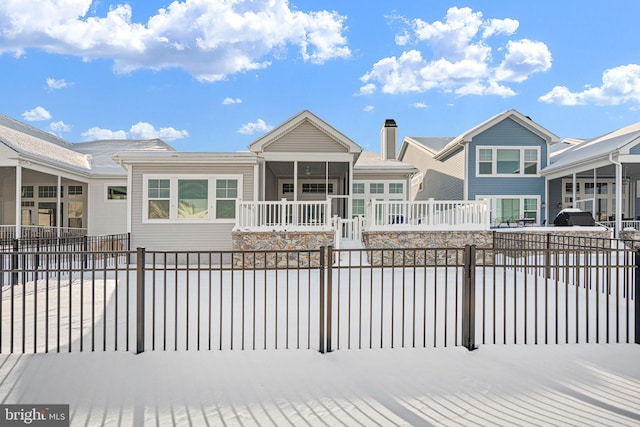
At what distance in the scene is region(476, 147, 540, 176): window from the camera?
60.3ft

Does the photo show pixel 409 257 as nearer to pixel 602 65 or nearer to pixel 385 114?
pixel 385 114

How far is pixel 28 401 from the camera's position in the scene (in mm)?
3217

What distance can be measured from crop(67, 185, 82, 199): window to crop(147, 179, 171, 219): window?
24.9 feet

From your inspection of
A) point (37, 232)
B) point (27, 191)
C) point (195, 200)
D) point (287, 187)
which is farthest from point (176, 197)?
point (27, 191)

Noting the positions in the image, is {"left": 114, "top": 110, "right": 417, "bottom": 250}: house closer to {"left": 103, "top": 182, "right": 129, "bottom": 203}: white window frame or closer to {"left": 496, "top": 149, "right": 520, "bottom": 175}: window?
{"left": 103, "top": 182, "right": 129, "bottom": 203}: white window frame

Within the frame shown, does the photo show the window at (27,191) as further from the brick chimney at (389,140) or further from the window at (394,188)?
the brick chimney at (389,140)

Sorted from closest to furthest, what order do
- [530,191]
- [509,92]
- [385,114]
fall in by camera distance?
[530,191], [385,114], [509,92]

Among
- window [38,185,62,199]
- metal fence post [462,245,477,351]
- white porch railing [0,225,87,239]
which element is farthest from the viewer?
window [38,185,62,199]

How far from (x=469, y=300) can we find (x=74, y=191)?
2011 cm

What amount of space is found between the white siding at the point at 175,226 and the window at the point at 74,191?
7168mm

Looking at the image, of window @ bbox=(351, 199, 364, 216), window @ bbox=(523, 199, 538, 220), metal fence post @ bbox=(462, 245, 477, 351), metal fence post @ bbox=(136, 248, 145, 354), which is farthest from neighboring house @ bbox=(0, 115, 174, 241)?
window @ bbox=(523, 199, 538, 220)

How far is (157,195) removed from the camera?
13.6 meters

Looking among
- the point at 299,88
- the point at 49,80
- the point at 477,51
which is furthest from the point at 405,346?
the point at 49,80

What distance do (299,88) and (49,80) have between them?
20.7 metres
